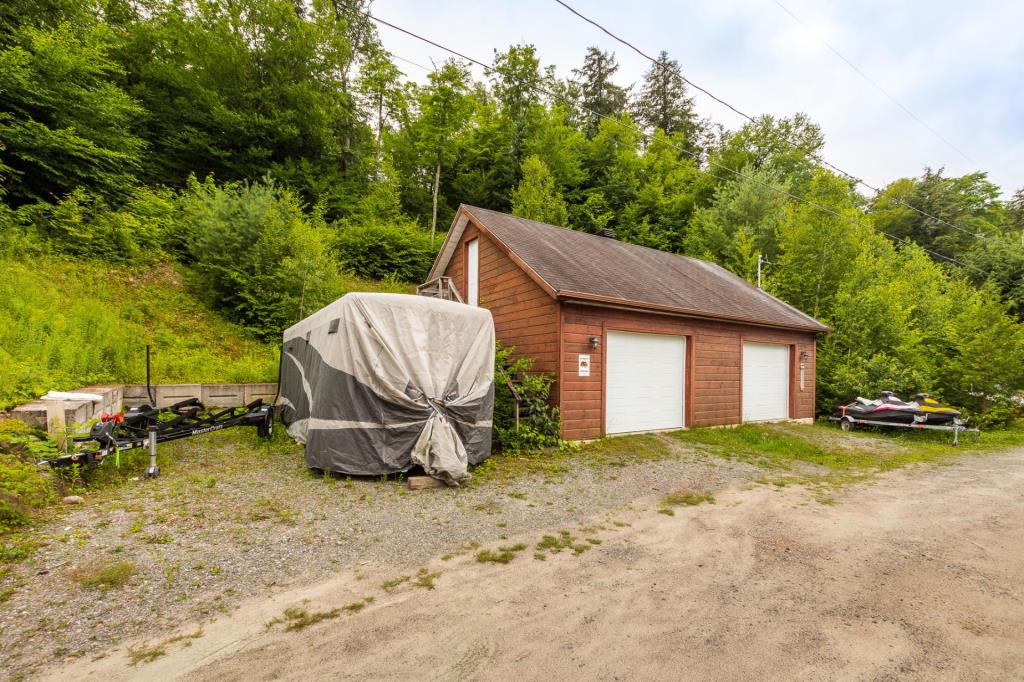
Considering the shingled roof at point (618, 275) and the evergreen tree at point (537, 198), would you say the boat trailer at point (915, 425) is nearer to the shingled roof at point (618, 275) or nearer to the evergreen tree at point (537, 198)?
the shingled roof at point (618, 275)

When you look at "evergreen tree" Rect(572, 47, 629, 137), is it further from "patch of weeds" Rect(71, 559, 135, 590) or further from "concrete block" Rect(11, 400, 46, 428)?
"patch of weeds" Rect(71, 559, 135, 590)

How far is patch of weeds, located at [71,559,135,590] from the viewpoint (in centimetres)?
269

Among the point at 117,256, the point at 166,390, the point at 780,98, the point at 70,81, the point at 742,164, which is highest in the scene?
the point at 742,164

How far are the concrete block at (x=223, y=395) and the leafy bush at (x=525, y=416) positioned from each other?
522 cm

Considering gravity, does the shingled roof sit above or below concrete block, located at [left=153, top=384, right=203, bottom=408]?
above

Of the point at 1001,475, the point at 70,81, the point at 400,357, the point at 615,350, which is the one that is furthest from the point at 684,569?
the point at 70,81

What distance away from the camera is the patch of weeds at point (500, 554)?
3226mm

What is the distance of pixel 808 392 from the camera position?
11523mm

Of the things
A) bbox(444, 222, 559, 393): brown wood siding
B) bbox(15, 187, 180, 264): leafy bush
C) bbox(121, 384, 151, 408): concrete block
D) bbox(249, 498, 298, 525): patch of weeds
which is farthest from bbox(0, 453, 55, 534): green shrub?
bbox(15, 187, 180, 264): leafy bush

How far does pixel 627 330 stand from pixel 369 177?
1558cm

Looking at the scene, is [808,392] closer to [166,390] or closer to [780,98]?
[780,98]

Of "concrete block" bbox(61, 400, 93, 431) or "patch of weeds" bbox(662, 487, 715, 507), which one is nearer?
"concrete block" bbox(61, 400, 93, 431)

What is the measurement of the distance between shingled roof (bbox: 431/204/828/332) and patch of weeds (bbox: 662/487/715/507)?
3524 mm

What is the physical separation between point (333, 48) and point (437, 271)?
12659 mm
